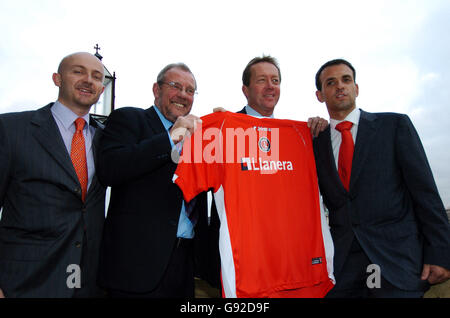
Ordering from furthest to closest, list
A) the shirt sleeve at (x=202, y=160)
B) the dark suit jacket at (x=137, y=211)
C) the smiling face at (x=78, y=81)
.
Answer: the smiling face at (x=78, y=81)
the shirt sleeve at (x=202, y=160)
the dark suit jacket at (x=137, y=211)

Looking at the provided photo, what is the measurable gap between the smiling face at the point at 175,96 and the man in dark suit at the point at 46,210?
785 mm

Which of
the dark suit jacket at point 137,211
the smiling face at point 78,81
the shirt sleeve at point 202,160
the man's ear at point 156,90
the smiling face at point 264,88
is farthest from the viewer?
the smiling face at point 264,88

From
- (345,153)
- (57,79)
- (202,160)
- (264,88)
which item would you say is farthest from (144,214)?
(345,153)

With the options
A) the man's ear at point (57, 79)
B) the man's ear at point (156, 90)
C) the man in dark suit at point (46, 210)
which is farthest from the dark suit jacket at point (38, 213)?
the man's ear at point (156, 90)

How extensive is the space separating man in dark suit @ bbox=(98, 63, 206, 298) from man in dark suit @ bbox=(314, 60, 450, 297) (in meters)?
1.28

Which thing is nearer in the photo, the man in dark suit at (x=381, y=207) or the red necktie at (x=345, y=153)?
the man in dark suit at (x=381, y=207)

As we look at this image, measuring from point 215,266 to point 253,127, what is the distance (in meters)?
1.23

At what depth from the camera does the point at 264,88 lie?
2.94 metres

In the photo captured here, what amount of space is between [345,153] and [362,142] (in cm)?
17

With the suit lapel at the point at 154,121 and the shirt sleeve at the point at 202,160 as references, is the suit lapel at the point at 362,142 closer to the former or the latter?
the shirt sleeve at the point at 202,160

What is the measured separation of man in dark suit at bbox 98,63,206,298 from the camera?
7.07 ft

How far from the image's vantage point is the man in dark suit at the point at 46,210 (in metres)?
2.05
